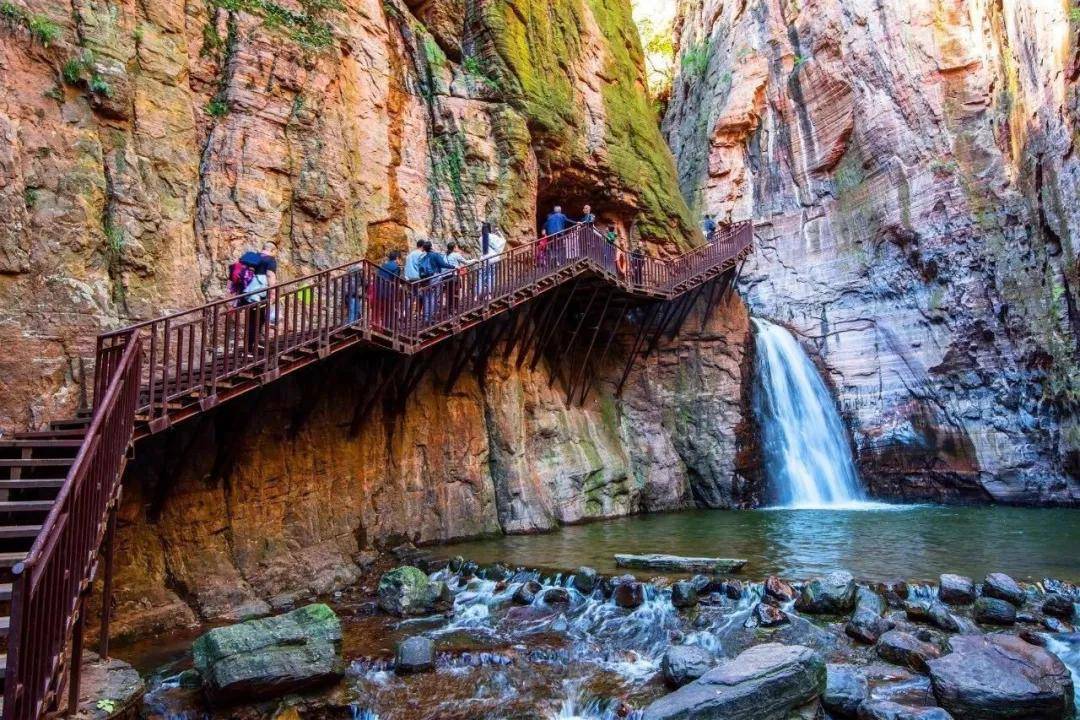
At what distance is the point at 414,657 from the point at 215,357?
4176mm

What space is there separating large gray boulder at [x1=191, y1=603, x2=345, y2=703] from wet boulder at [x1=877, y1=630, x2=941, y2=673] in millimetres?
5450

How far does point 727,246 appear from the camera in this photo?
763 inches

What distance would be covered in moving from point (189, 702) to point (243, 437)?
4525 millimetres

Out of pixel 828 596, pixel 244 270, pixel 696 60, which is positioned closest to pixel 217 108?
pixel 244 270

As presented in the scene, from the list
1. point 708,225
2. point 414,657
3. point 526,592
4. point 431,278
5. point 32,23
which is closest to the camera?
point 414,657

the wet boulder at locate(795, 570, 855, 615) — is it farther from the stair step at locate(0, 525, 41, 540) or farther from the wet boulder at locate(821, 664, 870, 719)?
the stair step at locate(0, 525, 41, 540)

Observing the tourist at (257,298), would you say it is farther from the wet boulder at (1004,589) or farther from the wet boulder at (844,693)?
the wet boulder at (1004,589)

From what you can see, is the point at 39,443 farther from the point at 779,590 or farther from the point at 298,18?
the point at 298,18

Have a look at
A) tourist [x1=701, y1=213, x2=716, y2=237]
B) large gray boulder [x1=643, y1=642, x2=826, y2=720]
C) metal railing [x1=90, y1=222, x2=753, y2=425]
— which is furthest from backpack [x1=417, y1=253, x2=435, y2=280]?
tourist [x1=701, y1=213, x2=716, y2=237]

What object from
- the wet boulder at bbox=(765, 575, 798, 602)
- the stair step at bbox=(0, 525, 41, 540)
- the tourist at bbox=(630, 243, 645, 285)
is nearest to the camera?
the stair step at bbox=(0, 525, 41, 540)

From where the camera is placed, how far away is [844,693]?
219 inches

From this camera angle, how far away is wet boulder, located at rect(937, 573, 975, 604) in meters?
7.53

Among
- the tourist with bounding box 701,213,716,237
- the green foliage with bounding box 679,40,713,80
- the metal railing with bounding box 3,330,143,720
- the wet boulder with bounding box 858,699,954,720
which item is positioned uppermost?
the green foliage with bounding box 679,40,713,80

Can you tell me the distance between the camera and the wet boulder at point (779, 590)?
7.82m
